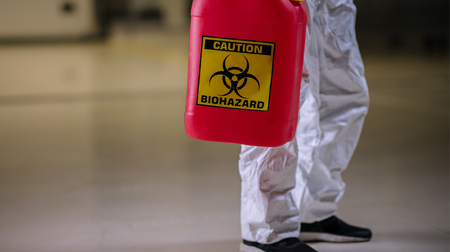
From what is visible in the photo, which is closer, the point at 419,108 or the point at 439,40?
the point at 419,108

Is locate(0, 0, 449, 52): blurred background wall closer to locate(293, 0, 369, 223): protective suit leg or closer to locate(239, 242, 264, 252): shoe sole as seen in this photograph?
locate(293, 0, 369, 223): protective suit leg

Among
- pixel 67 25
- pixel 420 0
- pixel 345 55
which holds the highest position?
pixel 420 0

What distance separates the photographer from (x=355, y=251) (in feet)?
4.09

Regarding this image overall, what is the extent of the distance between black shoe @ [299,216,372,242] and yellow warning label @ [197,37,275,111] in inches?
20.1

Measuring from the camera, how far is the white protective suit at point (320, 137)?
1130 millimetres

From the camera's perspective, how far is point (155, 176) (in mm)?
1854

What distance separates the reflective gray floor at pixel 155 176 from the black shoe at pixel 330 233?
0.02 metres

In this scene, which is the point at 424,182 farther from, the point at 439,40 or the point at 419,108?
the point at 439,40

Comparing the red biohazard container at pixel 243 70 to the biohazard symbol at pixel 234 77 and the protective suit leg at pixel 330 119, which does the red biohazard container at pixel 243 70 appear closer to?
the biohazard symbol at pixel 234 77

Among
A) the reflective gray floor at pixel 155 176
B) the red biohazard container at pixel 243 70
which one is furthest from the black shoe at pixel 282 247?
the red biohazard container at pixel 243 70

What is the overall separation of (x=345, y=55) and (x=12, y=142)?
1680mm

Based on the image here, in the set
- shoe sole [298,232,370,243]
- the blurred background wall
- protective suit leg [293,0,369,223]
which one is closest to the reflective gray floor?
shoe sole [298,232,370,243]

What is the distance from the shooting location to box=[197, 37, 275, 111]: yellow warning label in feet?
2.93

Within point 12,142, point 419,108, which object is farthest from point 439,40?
point 12,142
